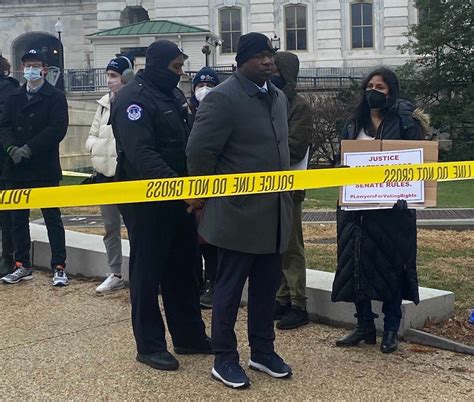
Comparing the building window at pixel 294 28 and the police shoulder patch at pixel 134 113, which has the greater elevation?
the building window at pixel 294 28

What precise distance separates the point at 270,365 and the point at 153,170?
141 cm

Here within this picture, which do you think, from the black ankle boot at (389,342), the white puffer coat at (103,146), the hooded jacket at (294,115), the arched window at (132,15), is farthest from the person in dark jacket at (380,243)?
the arched window at (132,15)

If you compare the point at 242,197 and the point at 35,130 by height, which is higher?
the point at 35,130

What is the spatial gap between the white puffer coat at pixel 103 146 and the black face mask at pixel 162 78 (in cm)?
181

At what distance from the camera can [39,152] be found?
6930 millimetres

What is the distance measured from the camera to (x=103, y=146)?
676 cm

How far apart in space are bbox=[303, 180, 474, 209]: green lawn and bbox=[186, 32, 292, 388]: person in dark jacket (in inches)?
401

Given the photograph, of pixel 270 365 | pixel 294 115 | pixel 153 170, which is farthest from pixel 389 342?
pixel 153 170

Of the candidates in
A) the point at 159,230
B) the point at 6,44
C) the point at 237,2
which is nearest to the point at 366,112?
the point at 159,230

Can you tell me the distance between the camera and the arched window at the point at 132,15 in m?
49.0

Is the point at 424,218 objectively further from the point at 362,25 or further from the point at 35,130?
the point at 362,25

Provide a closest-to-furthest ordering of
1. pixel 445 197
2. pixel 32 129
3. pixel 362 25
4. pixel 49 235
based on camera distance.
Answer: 1. pixel 32 129
2. pixel 49 235
3. pixel 445 197
4. pixel 362 25

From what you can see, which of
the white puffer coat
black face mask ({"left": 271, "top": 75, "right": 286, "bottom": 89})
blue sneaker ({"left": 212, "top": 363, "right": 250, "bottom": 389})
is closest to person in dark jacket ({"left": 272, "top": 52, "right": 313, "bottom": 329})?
black face mask ({"left": 271, "top": 75, "right": 286, "bottom": 89})

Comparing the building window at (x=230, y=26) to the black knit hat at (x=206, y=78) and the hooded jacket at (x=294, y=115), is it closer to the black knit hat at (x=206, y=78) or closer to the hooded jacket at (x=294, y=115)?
the black knit hat at (x=206, y=78)
